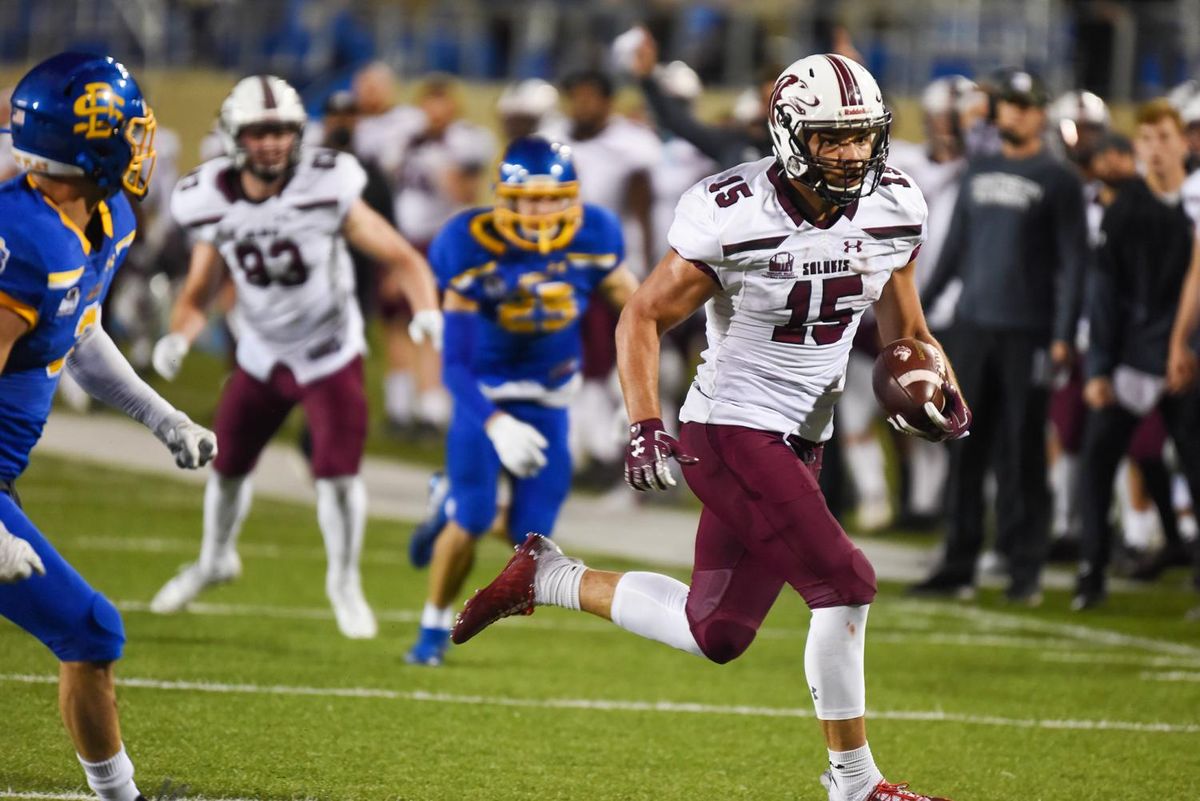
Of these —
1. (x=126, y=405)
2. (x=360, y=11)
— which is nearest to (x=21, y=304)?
(x=126, y=405)

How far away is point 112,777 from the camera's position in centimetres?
406

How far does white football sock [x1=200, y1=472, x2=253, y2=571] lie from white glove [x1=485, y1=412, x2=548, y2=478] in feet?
4.37

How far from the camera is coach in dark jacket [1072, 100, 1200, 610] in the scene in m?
7.61

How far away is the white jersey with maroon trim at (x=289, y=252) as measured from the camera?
673cm

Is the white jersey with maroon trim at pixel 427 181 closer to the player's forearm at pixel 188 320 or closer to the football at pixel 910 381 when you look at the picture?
the player's forearm at pixel 188 320

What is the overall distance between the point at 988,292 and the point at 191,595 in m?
3.44

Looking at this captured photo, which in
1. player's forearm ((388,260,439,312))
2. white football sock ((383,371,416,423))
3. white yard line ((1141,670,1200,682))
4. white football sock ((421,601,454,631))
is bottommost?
white football sock ((383,371,416,423))

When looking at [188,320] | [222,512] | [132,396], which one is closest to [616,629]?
[222,512]

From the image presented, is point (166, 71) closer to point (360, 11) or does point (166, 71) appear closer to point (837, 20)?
point (360, 11)

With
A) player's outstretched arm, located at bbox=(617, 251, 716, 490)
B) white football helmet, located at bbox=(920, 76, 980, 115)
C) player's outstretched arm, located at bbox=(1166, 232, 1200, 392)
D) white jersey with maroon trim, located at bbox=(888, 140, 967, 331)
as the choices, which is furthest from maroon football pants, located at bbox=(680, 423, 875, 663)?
white football helmet, located at bbox=(920, 76, 980, 115)

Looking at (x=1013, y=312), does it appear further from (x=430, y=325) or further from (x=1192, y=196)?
(x=430, y=325)

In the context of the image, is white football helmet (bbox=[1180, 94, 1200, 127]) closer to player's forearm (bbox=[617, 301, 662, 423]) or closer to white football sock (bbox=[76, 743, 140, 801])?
player's forearm (bbox=[617, 301, 662, 423])

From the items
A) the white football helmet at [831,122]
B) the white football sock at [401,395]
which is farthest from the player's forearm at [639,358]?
the white football sock at [401,395]

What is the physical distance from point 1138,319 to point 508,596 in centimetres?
382
